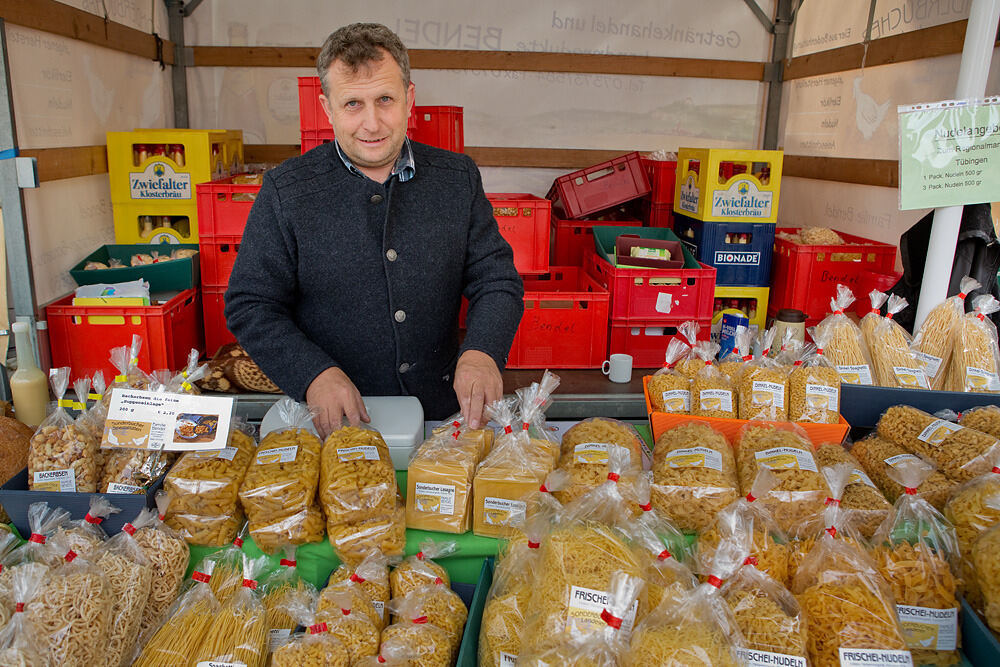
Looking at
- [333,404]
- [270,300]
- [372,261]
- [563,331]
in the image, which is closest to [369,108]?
[372,261]

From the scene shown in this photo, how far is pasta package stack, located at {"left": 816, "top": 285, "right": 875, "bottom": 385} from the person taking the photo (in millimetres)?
2033

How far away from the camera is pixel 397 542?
137 centimetres

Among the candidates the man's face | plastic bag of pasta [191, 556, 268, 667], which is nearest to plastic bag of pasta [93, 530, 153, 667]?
plastic bag of pasta [191, 556, 268, 667]

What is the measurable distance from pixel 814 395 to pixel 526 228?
92.8 inches

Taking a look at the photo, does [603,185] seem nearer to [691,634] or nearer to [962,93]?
[962,93]

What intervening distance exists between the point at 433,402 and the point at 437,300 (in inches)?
13.3

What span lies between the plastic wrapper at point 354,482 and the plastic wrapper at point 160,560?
11.1 inches

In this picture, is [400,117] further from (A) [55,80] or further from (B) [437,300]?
(A) [55,80]

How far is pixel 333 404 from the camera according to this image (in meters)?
1.59

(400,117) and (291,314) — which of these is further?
(291,314)

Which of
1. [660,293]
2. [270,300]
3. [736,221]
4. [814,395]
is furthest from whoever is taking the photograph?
[736,221]

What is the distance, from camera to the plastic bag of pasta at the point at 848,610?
42.9 inches

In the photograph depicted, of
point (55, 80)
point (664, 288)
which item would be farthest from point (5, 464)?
point (664, 288)

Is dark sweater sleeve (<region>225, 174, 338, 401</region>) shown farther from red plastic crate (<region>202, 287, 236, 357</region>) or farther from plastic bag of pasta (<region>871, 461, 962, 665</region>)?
red plastic crate (<region>202, 287, 236, 357</region>)
